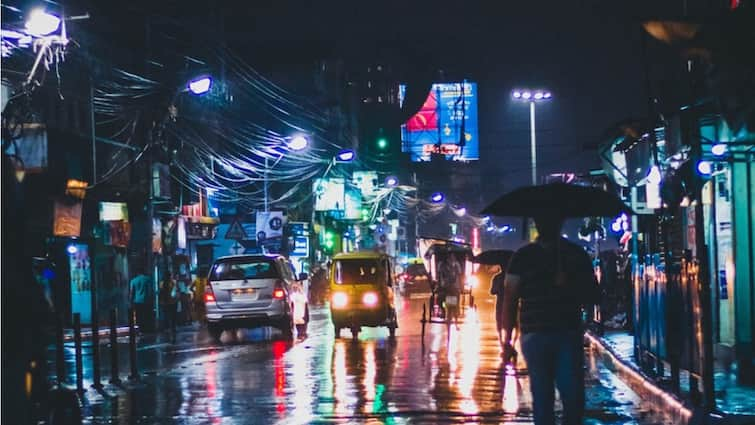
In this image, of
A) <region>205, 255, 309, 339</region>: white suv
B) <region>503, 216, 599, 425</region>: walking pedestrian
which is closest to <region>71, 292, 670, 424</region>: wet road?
<region>205, 255, 309, 339</region>: white suv

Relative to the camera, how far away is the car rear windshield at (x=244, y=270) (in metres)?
24.3

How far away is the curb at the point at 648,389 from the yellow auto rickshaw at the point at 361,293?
6.74 metres

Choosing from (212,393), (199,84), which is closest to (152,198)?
(199,84)

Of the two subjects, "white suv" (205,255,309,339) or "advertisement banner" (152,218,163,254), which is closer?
"white suv" (205,255,309,339)

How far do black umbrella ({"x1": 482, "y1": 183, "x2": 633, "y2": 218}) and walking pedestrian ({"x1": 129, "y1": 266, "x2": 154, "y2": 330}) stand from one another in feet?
61.0

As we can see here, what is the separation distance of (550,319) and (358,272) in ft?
57.9

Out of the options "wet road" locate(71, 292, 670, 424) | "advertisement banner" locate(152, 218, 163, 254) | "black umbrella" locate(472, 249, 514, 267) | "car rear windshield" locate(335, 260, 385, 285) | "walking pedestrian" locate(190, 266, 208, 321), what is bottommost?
"wet road" locate(71, 292, 670, 424)

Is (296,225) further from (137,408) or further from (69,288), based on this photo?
(137,408)

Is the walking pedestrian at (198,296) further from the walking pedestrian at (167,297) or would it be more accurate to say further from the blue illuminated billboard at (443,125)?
the blue illuminated billboard at (443,125)

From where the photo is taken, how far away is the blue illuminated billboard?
282 ft

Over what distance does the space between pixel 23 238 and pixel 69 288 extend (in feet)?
85.3

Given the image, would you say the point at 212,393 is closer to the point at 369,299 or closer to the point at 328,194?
the point at 369,299

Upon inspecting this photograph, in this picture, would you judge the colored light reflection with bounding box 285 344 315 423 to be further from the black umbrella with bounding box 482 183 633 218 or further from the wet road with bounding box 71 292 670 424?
the black umbrella with bounding box 482 183 633 218

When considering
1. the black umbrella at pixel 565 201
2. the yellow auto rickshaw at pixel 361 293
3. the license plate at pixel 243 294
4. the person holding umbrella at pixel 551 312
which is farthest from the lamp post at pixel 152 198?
the person holding umbrella at pixel 551 312
